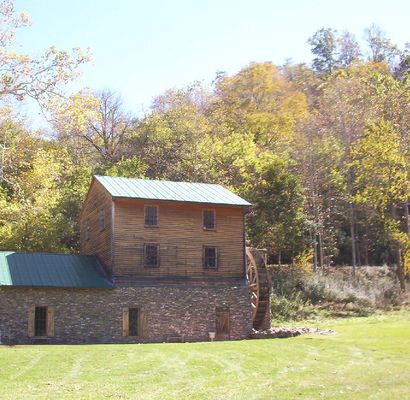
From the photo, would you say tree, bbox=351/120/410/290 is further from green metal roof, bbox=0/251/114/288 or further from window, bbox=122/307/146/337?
green metal roof, bbox=0/251/114/288

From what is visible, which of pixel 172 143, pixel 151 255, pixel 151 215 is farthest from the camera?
pixel 172 143

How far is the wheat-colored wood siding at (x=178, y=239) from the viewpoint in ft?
104

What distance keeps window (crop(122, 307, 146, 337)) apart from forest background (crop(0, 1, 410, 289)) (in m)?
8.24

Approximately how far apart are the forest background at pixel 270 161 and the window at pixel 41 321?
656cm

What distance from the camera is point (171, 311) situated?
103 ft

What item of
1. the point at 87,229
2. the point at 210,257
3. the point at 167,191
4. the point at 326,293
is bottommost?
the point at 326,293

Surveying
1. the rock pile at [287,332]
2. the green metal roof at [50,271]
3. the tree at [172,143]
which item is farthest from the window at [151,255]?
the tree at [172,143]

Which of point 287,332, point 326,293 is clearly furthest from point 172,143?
point 287,332

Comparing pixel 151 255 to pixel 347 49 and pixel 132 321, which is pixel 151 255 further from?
pixel 347 49

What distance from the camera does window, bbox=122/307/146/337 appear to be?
30.4 m

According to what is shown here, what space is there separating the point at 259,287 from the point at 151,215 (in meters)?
6.96

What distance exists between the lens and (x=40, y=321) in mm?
28875

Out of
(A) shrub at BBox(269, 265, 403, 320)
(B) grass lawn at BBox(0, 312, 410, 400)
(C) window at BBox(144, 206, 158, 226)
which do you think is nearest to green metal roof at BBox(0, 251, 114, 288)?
(C) window at BBox(144, 206, 158, 226)

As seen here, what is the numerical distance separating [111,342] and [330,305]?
16961 mm
